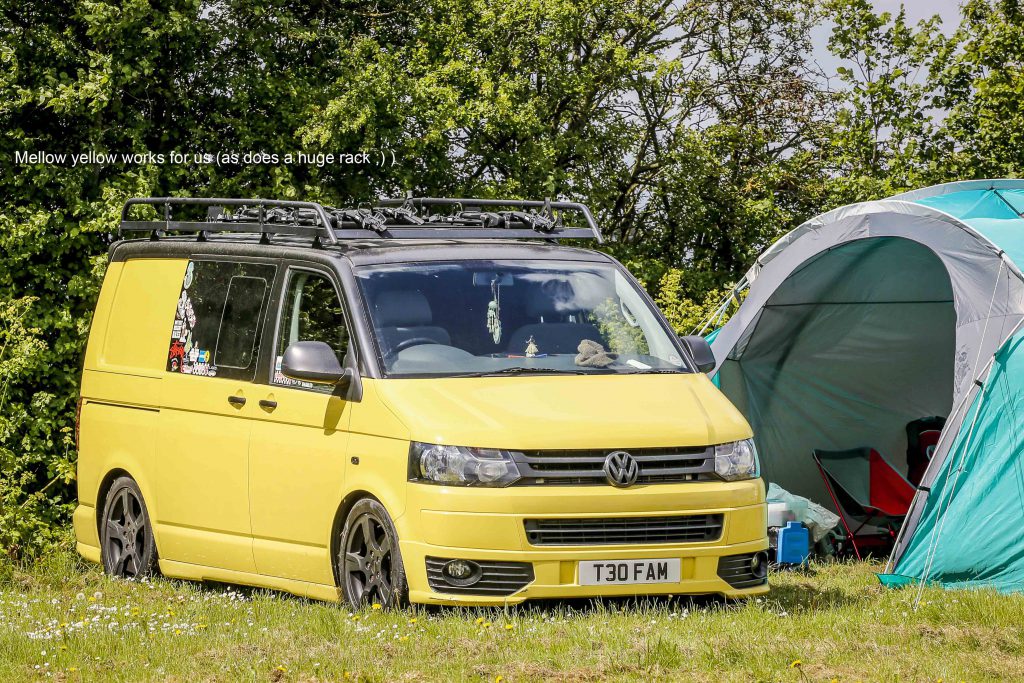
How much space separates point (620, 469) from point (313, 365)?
63.7 inches

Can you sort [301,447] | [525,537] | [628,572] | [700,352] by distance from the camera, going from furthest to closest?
1. [700,352]
2. [301,447]
3. [628,572]
4. [525,537]

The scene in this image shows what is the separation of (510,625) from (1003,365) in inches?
162

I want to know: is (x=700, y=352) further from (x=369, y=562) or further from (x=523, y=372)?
(x=369, y=562)

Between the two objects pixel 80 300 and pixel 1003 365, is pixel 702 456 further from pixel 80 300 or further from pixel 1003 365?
pixel 80 300

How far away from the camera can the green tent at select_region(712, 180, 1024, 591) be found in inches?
356

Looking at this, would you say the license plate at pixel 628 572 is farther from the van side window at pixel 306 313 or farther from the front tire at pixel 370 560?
the van side window at pixel 306 313

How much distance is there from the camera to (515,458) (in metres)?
6.78

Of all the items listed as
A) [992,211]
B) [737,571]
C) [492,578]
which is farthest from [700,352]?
[992,211]

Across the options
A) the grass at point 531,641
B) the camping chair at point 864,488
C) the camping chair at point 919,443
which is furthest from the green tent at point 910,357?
the grass at point 531,641

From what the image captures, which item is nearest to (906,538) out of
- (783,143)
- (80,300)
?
(80,300)

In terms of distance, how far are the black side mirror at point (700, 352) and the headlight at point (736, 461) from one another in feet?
2.73

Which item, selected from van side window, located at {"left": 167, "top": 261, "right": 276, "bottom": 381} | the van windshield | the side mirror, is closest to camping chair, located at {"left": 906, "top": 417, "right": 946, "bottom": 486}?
the van windshield

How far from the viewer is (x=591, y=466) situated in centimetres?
685

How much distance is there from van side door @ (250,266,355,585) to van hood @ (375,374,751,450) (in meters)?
0.53
